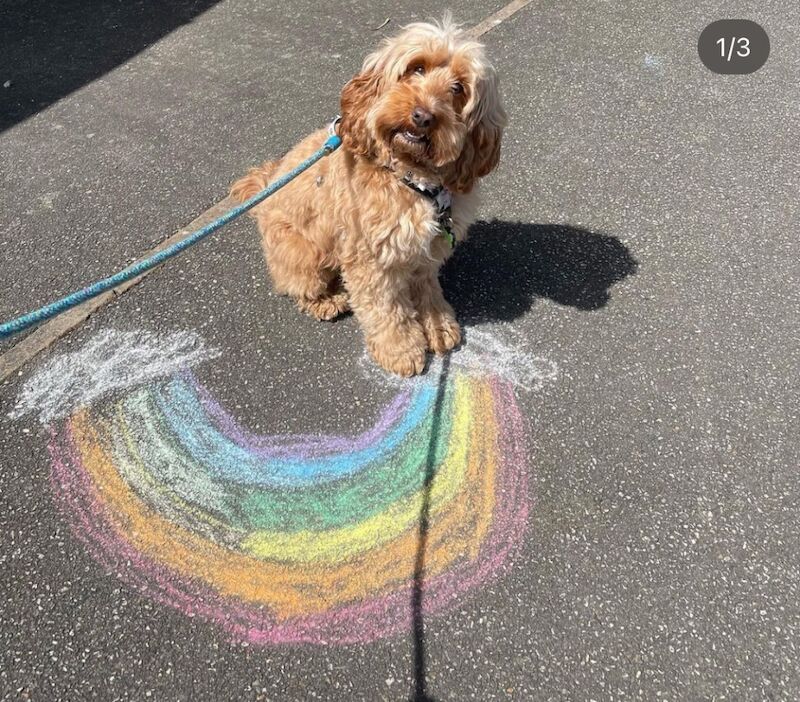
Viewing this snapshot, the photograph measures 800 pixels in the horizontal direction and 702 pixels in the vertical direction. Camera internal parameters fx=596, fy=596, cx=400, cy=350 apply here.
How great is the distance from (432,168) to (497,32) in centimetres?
388

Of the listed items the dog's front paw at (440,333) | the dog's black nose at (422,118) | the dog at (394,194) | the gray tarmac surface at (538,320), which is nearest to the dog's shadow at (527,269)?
the gray tarmac surface at (538,320)

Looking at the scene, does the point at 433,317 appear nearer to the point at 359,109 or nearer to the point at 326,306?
the point at 326,306

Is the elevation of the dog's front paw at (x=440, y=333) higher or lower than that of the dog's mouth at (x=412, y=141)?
lower

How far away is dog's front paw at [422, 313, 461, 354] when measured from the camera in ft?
10.1

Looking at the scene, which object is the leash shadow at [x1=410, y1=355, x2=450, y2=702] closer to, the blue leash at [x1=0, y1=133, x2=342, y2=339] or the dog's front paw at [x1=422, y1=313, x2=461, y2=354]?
the dog's front paw at [x1=422, y1=313, x2=461, y2=354]

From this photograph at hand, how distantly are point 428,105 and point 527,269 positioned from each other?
151 centimetres

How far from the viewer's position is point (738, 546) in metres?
2.39

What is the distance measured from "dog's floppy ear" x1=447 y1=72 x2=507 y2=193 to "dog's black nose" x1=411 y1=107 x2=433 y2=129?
0.21m

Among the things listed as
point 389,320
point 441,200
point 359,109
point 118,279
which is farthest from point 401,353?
point 118,279

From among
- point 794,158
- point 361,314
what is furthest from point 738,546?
point 794,158

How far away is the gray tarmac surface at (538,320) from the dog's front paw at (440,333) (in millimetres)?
222

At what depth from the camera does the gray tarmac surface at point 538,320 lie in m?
2.12

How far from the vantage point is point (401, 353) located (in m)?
2.98

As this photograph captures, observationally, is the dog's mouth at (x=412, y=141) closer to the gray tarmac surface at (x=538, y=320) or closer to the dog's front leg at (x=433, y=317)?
the dog's front leg at (x=433, y=317)
